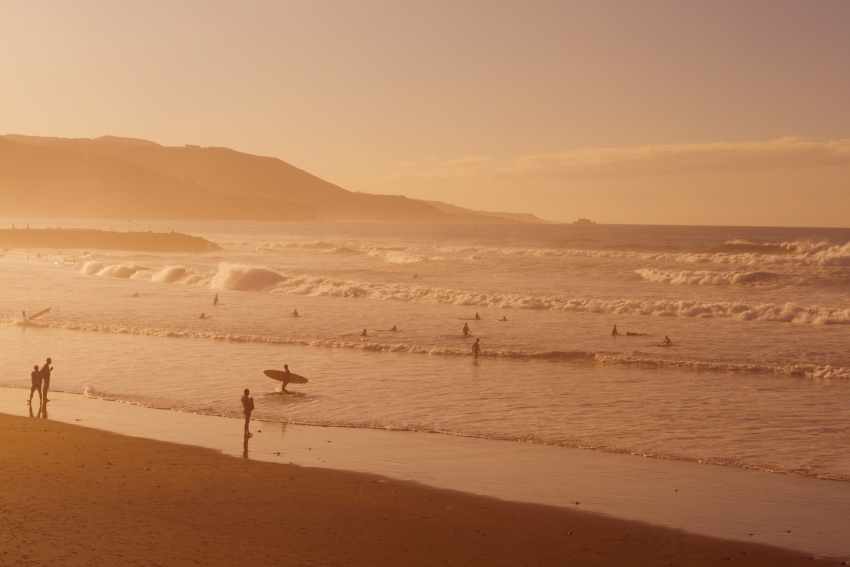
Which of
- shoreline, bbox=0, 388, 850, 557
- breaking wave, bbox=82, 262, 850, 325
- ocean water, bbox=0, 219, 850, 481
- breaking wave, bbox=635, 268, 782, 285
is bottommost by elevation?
shoreline, bbox=0, 388, 850, 557

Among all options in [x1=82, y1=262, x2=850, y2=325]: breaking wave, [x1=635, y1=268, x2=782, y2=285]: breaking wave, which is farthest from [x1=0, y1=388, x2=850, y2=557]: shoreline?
[x1=635, y1=268, x2=782, y2=285]: breaking wave

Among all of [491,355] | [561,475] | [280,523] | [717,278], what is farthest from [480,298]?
[280,523]

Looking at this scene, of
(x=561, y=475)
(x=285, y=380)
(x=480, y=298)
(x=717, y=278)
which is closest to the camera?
(x=561, y=475)

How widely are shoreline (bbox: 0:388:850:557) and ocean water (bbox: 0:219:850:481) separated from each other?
34.4 inches

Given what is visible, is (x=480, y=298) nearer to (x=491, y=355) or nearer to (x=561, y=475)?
(x=491, y=355)

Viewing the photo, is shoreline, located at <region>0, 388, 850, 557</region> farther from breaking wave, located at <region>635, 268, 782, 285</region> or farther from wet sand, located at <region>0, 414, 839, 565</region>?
breaking wave, located at <region>635, 268, 782, 285</region>

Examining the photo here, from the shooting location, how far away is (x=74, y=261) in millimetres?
75312

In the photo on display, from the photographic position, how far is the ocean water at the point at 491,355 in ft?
55.7

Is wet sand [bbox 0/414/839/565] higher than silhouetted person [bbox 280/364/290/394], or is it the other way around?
silhouetted person [bbox 280/364/290/394]

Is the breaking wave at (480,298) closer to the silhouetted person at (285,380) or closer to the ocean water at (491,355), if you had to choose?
the ocean water at (491,355)

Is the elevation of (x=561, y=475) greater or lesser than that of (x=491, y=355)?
lesser

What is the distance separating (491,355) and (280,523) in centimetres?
1704

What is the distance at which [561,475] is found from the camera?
525 inches

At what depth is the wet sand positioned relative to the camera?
9398mm
